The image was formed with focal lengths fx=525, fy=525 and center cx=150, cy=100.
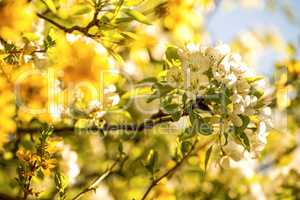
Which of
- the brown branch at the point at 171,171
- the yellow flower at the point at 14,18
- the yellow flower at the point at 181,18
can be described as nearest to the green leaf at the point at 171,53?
the brown branch at the point at 171,171

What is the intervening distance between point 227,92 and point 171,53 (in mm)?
195

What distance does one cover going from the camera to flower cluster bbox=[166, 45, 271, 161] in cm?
114

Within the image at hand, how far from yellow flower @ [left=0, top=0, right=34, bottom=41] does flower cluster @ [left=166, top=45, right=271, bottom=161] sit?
43 cm

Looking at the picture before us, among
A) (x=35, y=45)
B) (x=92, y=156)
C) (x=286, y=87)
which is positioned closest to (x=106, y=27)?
(x=35, y=45)

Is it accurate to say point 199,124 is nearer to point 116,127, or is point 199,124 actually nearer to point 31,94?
point 116,127

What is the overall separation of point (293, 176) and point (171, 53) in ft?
4.58

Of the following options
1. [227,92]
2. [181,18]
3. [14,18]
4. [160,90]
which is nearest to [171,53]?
[160,90]

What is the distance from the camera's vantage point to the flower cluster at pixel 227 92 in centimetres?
114

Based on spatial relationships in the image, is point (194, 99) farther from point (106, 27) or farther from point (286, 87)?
point (286, 87)

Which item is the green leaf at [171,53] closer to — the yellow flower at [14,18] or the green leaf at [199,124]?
the green leaf at [199,124]

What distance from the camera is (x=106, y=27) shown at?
1247 mm

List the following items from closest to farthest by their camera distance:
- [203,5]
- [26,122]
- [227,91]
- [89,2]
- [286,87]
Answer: [227,91], [89,2], [26,122], [286,87], [203,5]

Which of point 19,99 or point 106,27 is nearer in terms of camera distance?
A: point 106,27

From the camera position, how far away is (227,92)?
1.13m
